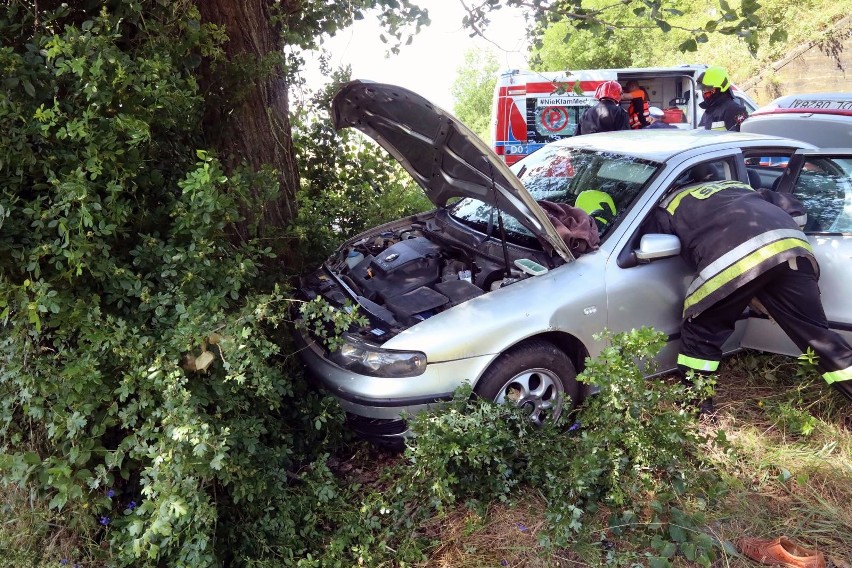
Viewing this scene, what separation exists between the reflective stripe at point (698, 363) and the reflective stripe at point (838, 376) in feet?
1.91

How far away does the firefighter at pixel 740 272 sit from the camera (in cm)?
325

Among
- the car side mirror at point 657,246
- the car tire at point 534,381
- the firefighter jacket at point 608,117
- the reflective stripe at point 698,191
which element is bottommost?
the car tire at point 534,381

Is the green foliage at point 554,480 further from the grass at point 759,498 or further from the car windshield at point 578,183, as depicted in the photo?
the car windshield at point 578,183

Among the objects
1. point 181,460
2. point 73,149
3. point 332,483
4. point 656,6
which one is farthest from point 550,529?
point 656,6

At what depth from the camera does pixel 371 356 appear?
3016mm

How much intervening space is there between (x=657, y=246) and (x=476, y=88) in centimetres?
1275

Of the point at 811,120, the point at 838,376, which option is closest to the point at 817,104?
the point at 811,120

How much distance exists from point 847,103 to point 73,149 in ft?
20.0

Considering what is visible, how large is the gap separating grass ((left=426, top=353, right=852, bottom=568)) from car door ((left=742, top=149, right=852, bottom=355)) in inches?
11.6

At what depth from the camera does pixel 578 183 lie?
13.4ft

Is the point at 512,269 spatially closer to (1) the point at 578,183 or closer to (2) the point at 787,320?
(1) the point at 578,183

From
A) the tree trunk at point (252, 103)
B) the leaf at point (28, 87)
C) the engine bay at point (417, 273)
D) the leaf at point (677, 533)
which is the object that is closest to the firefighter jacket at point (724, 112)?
the engine bay at point (417, 273)

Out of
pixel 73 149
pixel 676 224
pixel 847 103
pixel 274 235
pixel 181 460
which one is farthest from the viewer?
pixel 847 103

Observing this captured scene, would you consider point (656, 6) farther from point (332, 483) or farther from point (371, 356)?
point (332, 483)
